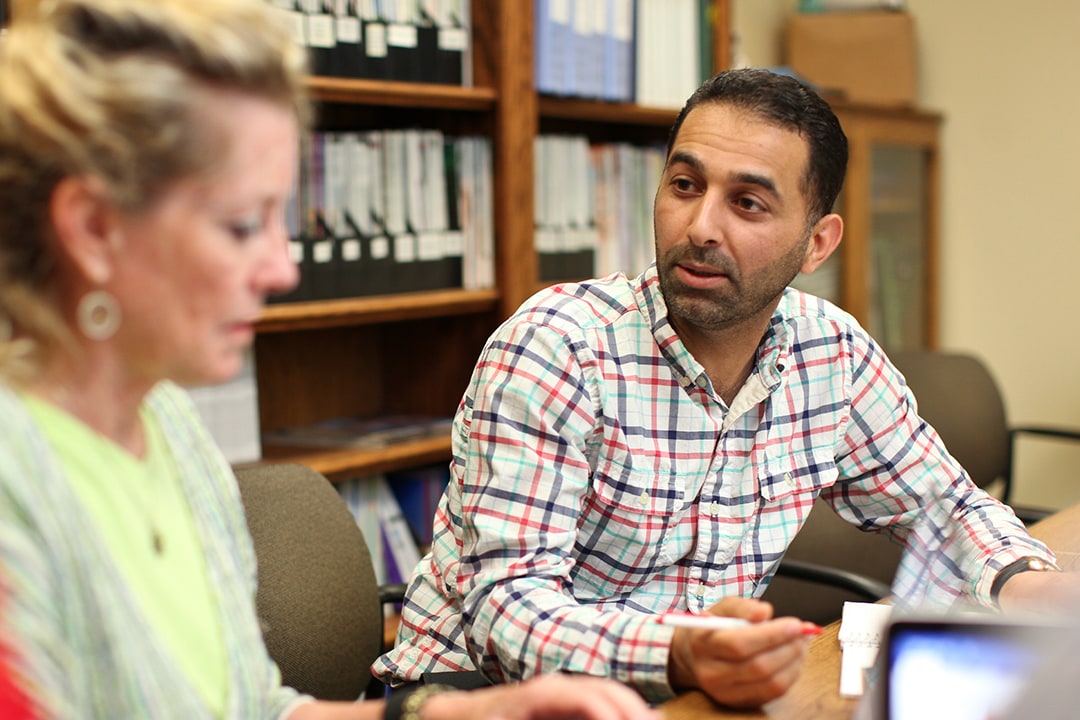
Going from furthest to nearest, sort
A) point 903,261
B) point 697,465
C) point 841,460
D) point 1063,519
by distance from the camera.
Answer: point 903,261 < point 1063,519 < point 841,460 < point 697,465

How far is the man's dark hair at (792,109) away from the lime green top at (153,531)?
907 millimetres

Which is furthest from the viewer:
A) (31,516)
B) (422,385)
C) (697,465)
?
(422,385)

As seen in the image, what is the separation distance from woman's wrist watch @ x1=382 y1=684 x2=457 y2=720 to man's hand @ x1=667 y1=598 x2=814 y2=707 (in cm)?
25

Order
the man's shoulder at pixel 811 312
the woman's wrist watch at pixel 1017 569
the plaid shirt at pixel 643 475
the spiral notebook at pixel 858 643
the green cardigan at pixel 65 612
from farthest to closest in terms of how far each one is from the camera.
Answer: the man's shoulder at pixel 811 312 → the woman's wrist watch at pixel 1017 569 → the plaid shirt at pixel 643 475 → the spiral notebook at pixel 858 643 → the green cardigan at pixel 65 612

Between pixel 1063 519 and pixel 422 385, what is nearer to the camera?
pixel 1063 519

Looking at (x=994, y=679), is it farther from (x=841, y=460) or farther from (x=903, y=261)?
(x=903, y=261)

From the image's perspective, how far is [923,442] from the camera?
5.55 ft

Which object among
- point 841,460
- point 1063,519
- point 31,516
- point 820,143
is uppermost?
point 820,143

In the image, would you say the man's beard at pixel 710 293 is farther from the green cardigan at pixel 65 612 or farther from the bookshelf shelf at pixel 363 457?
the bookshelf shelf at pixel 363 457

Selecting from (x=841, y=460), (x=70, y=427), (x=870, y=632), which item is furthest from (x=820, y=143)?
(x=70, y=427)

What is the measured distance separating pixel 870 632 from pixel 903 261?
2.88 meters

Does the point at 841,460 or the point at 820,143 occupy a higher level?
the point at 820,143

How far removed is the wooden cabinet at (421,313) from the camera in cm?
246

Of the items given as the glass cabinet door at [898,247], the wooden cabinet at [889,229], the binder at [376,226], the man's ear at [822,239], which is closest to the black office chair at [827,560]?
the man's ear at [822,239]
